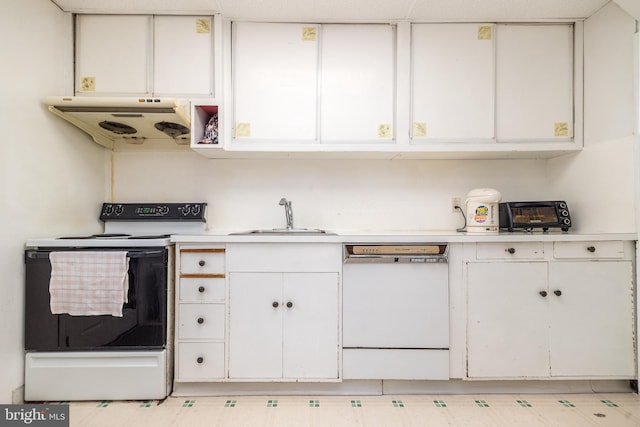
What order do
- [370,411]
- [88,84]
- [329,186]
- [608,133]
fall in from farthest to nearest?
1. [329,186]
2. [88,84]
3. [608,133]
4. [370,411]

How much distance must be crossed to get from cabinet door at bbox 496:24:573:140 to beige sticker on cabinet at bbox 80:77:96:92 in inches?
104

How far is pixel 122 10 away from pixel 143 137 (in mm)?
812

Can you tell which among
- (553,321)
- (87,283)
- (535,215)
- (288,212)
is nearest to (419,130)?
(535,215)

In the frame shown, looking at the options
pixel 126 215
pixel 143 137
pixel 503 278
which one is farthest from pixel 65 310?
pixel 503 278

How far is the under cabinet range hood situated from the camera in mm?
1846

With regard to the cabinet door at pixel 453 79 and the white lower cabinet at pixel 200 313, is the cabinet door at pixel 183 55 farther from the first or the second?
the cabinet door at pixel 453 79

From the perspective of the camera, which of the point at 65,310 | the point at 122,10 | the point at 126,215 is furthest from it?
the point at 126,215

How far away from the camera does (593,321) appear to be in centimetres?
185

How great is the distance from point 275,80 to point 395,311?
1.64 metres

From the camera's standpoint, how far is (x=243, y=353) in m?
1.83

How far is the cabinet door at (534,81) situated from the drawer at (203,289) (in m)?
2.03

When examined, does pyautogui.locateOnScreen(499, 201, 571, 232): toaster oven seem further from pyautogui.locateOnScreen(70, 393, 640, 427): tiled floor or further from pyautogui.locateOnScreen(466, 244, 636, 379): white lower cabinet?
pyautogui.locateOnScreen(70, 393, 640, 427): tiled floor

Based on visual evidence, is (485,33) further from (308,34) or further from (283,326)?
(283,326)

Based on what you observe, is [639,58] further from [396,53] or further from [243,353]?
[243,353]
